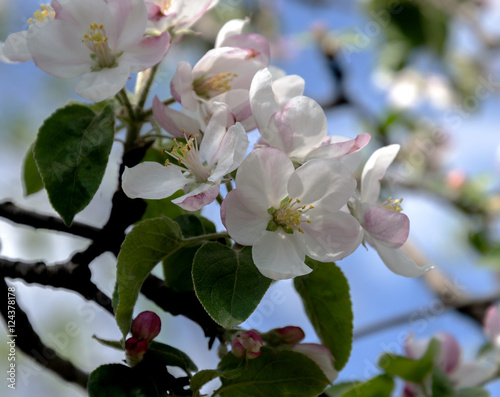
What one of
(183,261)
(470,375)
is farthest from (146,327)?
(470,375)

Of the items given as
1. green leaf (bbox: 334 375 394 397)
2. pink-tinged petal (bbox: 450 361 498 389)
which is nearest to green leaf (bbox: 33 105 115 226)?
green leaf (bbox: 334 375 394 397)

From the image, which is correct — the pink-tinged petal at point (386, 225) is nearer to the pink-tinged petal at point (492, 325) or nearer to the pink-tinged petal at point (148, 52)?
the pink-tinged petal at point (148, 52)

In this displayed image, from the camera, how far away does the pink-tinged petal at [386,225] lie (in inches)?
33.4

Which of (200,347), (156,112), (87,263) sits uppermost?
(156,112)

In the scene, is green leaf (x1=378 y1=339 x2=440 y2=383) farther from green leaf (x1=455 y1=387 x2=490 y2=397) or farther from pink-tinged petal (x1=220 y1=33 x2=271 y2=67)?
pink-tinged petal (x1=220 y1=33 x2=271 y2=67)

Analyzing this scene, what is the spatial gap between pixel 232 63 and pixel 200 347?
1.46 meters

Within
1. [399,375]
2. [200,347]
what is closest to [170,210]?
[399,375]

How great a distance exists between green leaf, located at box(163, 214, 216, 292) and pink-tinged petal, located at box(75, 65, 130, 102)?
0.22 meters

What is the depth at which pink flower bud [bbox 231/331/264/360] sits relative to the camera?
85 centimetres

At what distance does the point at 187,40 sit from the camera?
4.31m

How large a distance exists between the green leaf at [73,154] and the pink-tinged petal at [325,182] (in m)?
0.27

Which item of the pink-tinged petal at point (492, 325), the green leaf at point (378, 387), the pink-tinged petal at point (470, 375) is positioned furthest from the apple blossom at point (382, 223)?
the pink-tinged petal at point (492, 325)

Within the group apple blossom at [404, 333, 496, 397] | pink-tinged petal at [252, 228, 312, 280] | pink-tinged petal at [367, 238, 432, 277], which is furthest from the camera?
apple blossom at [404, 333, 496, 397]

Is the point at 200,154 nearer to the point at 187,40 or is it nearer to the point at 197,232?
the point at 197,232
